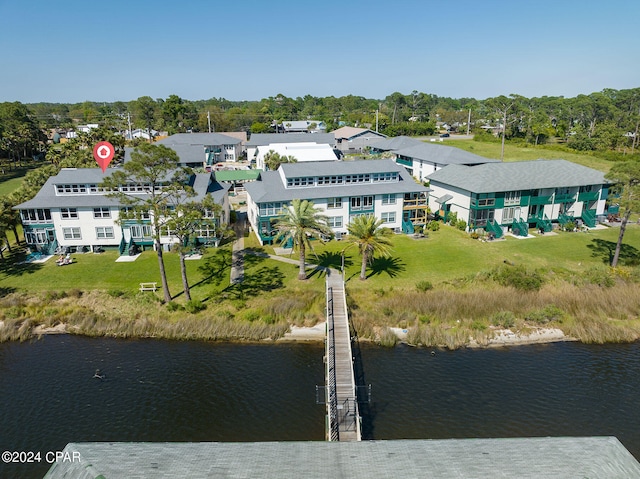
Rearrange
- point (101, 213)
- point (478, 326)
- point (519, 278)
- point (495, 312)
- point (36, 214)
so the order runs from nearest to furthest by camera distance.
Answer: point (478, 326) → point (495, 312) → point (519, 278) → point (36, 214) → point (101, 213)

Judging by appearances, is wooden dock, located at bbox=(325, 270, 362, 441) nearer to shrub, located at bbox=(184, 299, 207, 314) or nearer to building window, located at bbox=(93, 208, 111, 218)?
shrub, located at bbox=(184, 299, 207, 314)

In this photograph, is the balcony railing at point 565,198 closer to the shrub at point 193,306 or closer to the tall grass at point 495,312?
the tall grass at point 495,312

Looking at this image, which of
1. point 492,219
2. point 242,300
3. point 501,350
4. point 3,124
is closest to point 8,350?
point 242,300

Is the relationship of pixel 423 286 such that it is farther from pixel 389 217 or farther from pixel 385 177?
pixel 385 177

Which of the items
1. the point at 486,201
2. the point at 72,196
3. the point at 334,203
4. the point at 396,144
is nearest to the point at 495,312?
the point at 486,201

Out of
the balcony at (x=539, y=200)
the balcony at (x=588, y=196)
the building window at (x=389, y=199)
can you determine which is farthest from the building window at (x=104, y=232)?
the balcony at (x=588, y=196)

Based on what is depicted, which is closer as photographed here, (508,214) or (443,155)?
(508,214)
